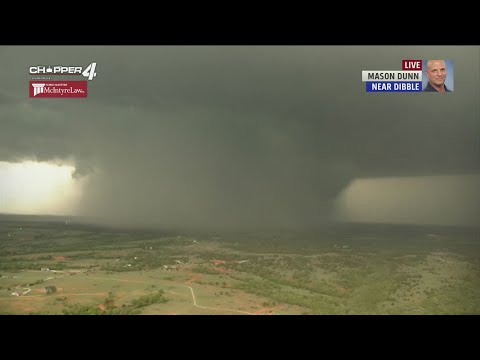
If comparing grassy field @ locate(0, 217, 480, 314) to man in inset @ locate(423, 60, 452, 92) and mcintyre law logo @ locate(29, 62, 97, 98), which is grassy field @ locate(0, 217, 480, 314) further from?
man in inset @ locate(423, 60, 452, 92)

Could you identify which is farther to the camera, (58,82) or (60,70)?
(58,82)

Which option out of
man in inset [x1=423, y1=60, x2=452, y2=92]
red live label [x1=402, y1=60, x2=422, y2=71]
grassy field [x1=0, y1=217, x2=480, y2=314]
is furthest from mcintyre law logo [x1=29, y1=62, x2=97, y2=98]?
man in inset [x1=423, y1=60, x2=452, y2=92]

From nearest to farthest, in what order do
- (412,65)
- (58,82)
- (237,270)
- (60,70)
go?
(412,65), (60,70), (58,82), (237,270)

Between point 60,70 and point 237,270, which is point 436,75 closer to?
point 237,270

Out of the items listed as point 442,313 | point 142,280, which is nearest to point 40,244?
point 142,280

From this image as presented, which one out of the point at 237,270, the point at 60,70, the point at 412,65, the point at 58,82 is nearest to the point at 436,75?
the point at 412,65

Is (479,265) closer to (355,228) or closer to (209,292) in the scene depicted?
(355,228)

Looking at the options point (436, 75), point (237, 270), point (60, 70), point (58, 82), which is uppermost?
point (60, 70)

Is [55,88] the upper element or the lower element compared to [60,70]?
lower
